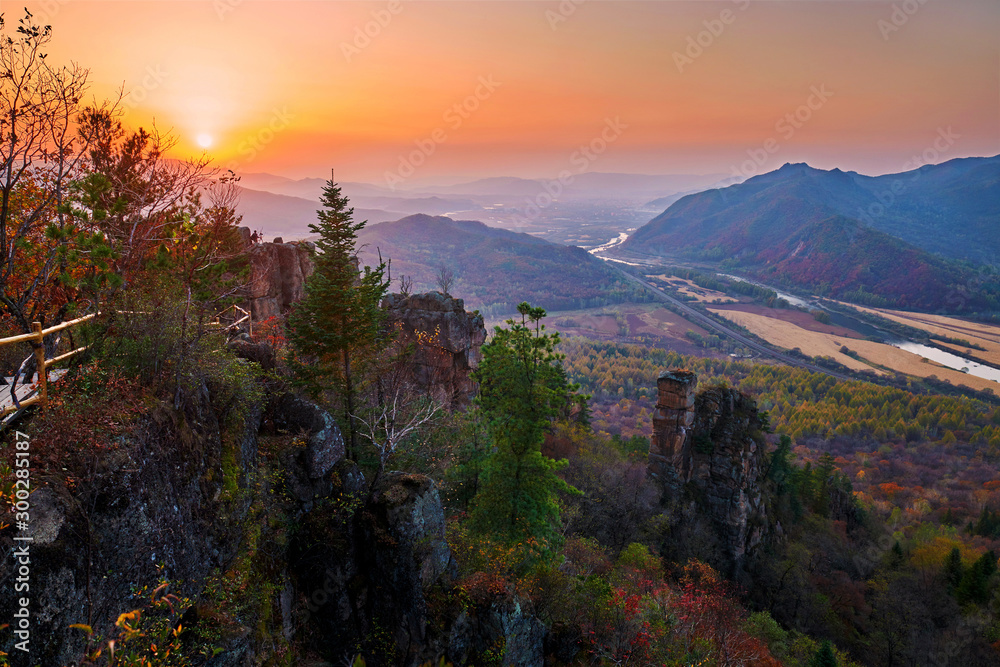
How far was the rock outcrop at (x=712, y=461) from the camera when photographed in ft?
146

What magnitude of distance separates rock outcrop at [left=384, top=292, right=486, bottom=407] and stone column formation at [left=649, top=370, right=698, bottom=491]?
20.7m

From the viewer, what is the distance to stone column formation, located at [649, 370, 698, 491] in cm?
4550

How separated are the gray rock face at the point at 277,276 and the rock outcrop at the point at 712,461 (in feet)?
120

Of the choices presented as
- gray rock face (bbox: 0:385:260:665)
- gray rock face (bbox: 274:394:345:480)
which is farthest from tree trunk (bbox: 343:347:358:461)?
gray rock face (bbox: 0:385:260:665)

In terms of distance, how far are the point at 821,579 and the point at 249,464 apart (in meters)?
54.0

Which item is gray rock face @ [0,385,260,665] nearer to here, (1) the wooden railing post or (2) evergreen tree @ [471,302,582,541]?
(1) the wooden railing post

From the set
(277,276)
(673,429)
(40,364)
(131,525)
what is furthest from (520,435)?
(673,429)

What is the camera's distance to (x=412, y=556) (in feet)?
47.3

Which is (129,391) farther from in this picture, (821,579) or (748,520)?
(821,579)

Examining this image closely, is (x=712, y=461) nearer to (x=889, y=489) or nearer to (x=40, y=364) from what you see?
(x=40, y=364)

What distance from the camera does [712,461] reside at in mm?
46469

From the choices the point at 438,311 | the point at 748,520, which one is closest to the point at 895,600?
the point at 748,520

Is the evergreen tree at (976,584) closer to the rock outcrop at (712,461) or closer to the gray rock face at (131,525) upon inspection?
the rock outcrop at (712,461)

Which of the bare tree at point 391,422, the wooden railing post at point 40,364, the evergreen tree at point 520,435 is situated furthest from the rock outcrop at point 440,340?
the wooden railing post at point 40,364
